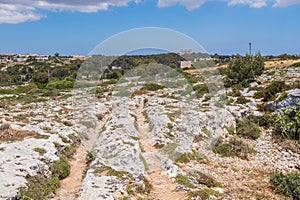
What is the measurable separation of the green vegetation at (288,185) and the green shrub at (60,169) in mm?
10900

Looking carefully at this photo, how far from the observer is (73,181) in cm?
1614

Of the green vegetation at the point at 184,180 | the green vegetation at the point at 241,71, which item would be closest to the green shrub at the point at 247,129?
the green vegetation at the point at 184,180

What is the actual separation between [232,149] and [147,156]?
638cm

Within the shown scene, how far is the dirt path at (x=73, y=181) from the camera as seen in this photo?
557 inches

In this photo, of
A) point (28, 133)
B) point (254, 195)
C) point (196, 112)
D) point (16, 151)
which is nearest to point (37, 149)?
point (16, 151)

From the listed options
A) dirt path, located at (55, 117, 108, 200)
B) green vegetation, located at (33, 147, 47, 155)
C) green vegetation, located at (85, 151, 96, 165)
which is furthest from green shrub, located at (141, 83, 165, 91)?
green vegetation, located at (33, 147, 47, 155)

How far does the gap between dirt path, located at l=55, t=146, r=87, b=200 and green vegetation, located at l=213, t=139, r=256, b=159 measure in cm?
894

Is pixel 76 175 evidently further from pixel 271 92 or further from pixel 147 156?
pixel 271 92

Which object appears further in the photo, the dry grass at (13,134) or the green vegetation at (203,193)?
the dry grass at (13,134)

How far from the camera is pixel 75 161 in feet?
64.5

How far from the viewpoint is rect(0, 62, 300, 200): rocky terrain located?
1422 cm

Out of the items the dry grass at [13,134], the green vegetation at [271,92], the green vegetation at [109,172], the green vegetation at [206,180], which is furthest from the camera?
the green vegetation at [271,92]

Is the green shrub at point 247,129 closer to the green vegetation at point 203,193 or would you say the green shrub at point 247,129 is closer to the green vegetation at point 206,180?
the green vegetation at point 206,180

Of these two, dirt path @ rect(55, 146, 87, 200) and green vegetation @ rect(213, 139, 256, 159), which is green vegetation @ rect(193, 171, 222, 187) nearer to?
green vegetation @ rect(213, 139, 256, 159)
